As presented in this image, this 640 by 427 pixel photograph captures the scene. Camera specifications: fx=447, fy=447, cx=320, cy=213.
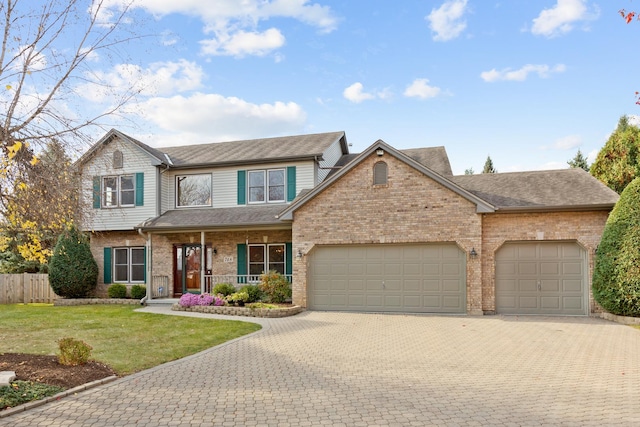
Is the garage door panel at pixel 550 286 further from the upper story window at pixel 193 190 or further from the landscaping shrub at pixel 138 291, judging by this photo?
the landscaping shrub at pixel 138 291

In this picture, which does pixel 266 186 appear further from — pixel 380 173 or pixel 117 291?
pixel 117 291

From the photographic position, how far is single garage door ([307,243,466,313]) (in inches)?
589

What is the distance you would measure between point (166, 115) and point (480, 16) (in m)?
9.27

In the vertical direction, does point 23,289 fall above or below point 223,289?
below

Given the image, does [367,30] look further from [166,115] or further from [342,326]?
[342,326]

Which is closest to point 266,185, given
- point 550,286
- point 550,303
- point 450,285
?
point 450,285

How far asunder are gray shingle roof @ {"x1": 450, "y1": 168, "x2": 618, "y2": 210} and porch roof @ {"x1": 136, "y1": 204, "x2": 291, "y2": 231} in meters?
7.45

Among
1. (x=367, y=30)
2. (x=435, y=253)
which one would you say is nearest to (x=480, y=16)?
(x=367, y=30)

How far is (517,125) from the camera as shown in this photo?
1966cm

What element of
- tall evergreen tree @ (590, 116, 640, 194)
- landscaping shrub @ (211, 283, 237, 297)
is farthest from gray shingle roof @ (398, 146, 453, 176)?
tall evergreen tree @ (590, 116, 640, 194)

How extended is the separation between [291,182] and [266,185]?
1204mm

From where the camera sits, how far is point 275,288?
53.0 feet

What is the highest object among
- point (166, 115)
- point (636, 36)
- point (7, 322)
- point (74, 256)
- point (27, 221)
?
point (636, 36)

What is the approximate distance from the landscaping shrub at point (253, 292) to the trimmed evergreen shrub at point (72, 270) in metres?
8.05
